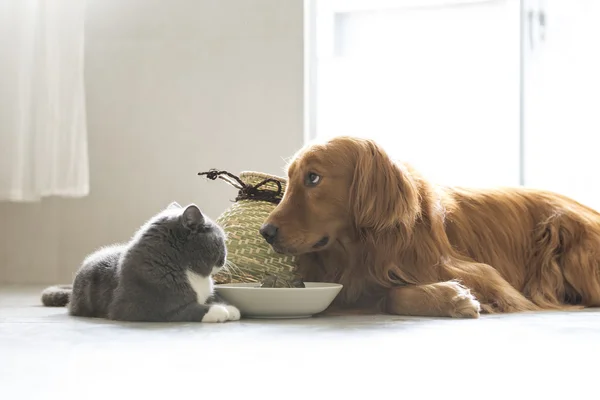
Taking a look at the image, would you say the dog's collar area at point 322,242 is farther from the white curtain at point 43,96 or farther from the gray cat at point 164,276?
the white curtain at point 43,96

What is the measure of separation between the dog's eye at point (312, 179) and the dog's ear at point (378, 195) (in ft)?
0.30

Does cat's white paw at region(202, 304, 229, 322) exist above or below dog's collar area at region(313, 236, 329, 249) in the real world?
below

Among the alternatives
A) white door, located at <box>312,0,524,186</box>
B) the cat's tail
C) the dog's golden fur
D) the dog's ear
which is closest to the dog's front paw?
the dog's golden fur

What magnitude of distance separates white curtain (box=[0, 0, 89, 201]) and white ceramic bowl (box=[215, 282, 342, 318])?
1732 millimetres

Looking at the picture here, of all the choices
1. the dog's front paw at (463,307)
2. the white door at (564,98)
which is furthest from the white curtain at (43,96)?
the dog's front paw at (463,307)

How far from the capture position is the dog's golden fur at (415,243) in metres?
2.09

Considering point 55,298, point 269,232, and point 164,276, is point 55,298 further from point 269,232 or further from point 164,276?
point 269,232

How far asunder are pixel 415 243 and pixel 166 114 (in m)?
1.86

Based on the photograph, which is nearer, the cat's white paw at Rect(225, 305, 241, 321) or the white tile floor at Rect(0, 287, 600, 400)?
the white tile floor at Rect(0, 287, 600, 400)

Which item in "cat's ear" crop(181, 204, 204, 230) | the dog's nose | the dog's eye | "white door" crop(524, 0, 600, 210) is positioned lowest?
the dog's nose

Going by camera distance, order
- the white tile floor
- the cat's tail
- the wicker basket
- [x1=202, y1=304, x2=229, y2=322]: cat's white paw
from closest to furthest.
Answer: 1. the white tile floor
2. [x1=202, y1=304, x2=229, y2=322]: cat's white paw
3. the wicker basket
4. the cat's tail

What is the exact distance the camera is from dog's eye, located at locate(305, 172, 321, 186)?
6.95 feet

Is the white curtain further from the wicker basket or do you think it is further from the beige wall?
the wicker basket

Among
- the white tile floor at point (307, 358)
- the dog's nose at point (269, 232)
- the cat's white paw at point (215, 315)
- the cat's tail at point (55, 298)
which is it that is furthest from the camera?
the cat's tail at point (55, 298)
